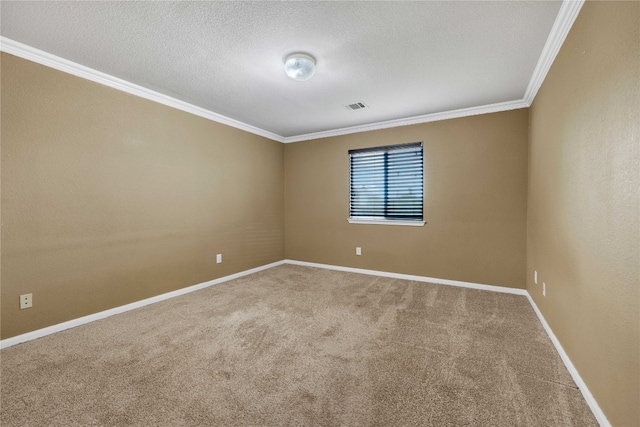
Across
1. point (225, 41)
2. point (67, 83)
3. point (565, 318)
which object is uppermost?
point (225, 41)

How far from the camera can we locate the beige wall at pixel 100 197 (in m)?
2.17

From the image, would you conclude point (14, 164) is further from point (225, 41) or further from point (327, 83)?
point (327, 83)

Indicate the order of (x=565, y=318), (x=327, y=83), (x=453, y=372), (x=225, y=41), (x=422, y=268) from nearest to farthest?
1. (x=453, y=372)
2. (x=565, y=318)
3. (x=225, y=41)
4. (x=327, y=83)
5. (x=422, y=268)

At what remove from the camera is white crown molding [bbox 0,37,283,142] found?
2.12 metres

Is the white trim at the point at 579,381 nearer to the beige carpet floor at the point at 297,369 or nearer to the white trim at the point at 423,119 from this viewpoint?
the beige carpet floor at the point at 297,369

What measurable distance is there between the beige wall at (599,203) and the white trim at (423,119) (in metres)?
1.15

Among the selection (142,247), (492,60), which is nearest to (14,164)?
(142,247)

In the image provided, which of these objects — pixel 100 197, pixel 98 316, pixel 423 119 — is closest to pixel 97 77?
pixel 100 197

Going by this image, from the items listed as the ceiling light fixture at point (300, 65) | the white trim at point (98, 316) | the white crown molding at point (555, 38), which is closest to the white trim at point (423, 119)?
the white crown molding at point (555, 38)

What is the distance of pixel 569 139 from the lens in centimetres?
184

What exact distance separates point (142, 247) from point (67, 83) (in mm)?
1646

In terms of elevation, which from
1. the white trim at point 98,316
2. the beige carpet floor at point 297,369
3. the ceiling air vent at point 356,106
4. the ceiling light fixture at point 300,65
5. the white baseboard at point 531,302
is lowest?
the beige carpet floor at point 297,369

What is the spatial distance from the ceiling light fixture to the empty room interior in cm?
5

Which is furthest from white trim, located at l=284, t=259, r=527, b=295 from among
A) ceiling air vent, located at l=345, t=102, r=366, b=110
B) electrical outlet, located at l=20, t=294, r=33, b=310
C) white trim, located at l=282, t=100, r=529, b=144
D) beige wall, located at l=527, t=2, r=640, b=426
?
electrical outlet, located at l=20, t=294, r=33, b=310
